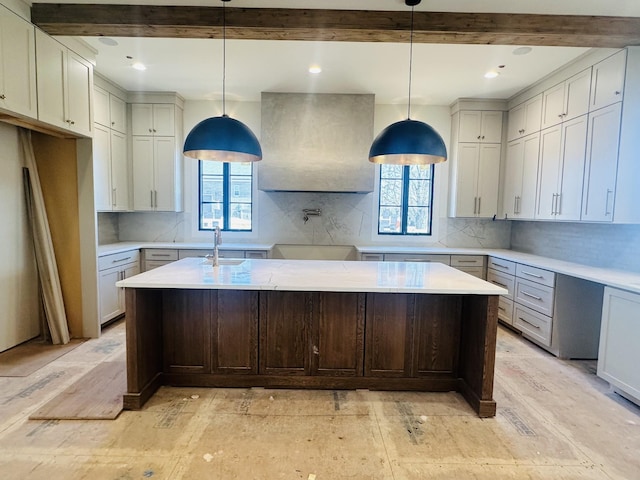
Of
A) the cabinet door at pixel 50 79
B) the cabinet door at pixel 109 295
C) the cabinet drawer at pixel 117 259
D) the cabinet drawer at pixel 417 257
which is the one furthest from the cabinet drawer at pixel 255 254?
the cabinet door at pixel 50 79

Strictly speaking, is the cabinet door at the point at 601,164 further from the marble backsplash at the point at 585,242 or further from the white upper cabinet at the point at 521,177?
the white upper cabinet at the point at 521,177

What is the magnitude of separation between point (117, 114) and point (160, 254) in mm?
1937

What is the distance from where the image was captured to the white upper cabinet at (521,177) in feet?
13.5

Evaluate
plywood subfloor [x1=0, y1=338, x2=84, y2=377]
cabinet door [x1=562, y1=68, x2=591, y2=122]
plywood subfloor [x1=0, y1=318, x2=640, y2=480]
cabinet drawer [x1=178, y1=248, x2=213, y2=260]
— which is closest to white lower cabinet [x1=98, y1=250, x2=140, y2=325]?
plywood subfloor [x1=0, y1=338, x2=84, y2=377]

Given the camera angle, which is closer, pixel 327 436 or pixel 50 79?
pixel 327 436

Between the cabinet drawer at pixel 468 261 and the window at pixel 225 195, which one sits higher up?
the window at pixel 225 195

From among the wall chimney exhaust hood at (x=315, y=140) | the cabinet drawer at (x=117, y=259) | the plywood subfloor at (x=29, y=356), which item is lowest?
the plywood subfloor at (x=29, y=356)

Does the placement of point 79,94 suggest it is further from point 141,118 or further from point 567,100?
point 567,100

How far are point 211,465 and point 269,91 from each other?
13.6 feet

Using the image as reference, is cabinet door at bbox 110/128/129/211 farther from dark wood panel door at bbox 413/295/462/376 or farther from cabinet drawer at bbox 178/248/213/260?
dark wood panel door at bbox 413/295/462/376

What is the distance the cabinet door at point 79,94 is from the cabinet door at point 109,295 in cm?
154

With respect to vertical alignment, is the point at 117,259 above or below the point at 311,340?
above

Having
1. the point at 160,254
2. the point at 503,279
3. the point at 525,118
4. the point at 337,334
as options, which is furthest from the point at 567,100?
the point at 160,254

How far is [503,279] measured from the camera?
419 centimetres
